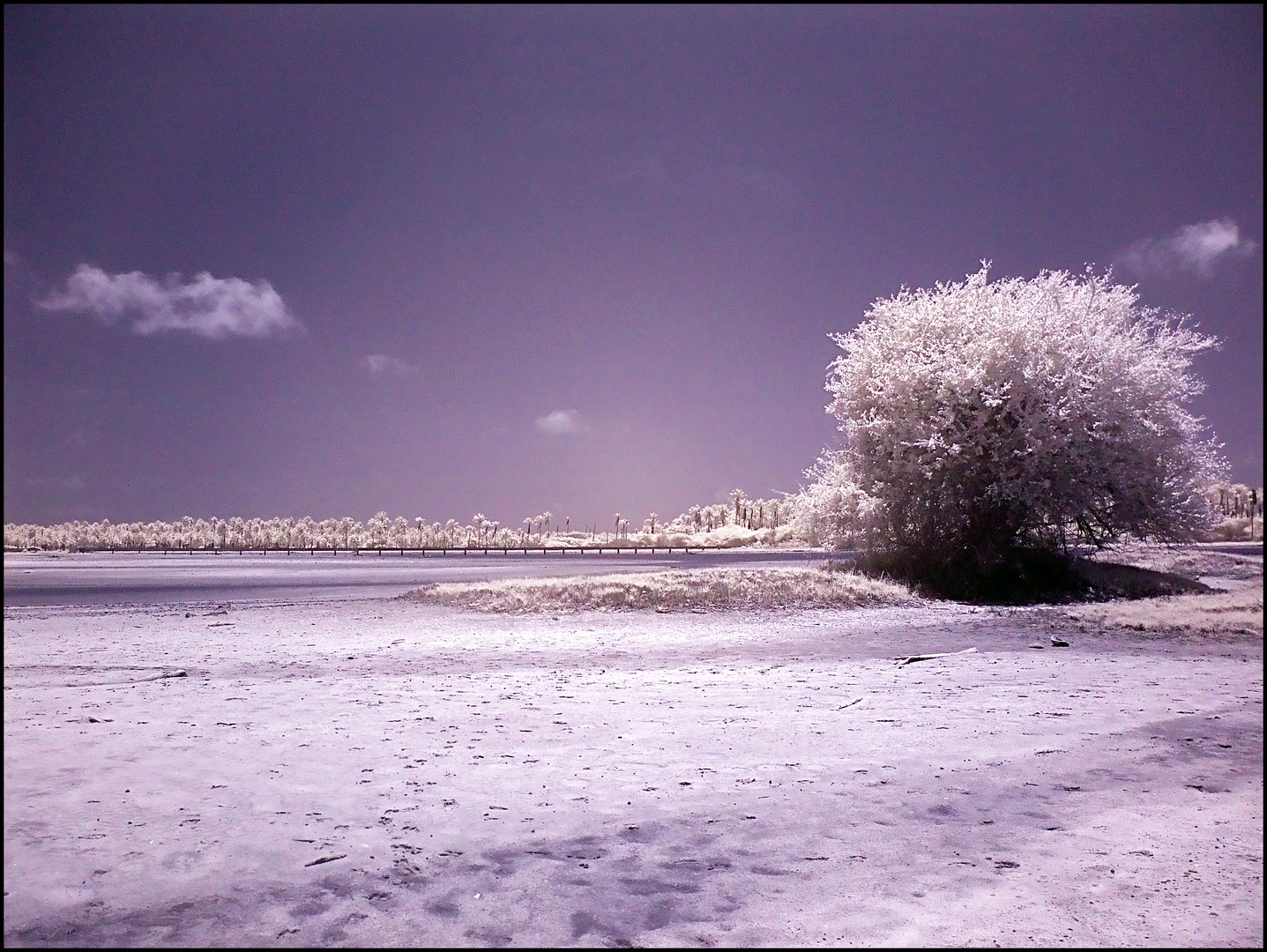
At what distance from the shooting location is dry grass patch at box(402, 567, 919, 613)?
2027 cm

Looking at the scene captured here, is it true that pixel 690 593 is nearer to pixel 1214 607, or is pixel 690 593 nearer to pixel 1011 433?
pixel 1011 433

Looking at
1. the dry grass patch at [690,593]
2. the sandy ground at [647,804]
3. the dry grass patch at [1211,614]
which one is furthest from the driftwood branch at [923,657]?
the dry grass patch at [690,593]

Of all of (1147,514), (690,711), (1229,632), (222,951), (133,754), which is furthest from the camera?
(1147,514)

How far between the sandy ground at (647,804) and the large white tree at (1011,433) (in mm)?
→ 11270

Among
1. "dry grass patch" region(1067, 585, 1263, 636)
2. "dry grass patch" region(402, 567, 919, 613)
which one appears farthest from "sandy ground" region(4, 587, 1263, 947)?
"dry grass patch" region(402, 567, 919, 613)

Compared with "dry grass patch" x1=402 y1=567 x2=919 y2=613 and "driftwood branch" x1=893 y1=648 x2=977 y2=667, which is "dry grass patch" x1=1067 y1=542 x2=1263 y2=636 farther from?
"dry grass patch" x1=402 y1=567 x2=919 y2=613

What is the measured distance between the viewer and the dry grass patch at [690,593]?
66.5ft

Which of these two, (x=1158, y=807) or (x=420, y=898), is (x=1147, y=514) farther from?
(x=420, y=898)

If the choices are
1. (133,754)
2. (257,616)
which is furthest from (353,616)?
(133,754)

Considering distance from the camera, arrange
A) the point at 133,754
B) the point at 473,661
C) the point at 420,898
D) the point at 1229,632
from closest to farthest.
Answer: the point at 420,898 < the point at 1229,632 < the point at 133,754 < the point at 473,661

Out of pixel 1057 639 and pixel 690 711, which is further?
pixel 1057 639

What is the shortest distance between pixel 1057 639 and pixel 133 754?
12.4 m

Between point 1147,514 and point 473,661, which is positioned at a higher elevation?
point 1147,514

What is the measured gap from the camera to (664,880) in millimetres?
4262
